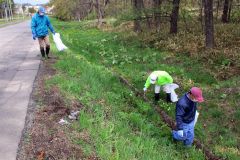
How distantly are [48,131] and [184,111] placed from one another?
239 cm

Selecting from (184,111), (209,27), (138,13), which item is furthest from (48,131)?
(138,13)

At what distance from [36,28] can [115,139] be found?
7.31 metres

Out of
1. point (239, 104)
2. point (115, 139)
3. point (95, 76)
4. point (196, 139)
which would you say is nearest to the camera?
point (115, 139)

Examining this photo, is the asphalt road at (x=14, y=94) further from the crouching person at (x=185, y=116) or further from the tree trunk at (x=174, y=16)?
the tree trunk at (x=174, y=16)

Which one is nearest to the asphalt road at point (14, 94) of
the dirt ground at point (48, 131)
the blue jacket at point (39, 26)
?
the dirt ground at point (48, 131)

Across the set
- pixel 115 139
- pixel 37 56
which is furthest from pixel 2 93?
pixel 37 56

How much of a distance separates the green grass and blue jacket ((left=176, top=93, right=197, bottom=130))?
50 cm

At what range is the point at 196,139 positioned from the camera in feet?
22.6

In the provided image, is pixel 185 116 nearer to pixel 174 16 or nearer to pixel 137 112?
pixel 137 112

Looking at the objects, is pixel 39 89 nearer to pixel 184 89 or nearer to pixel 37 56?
pixel 184 89

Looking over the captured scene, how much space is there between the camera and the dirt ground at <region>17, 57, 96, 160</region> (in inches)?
193

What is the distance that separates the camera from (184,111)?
6125 mm

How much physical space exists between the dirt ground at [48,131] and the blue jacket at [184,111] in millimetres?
1890

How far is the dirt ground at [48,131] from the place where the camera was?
4.91 meters
